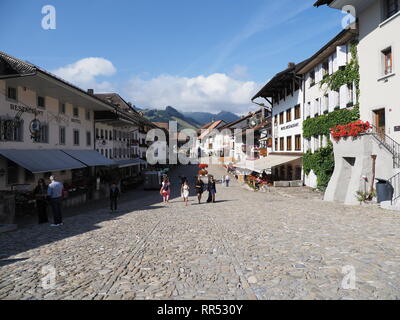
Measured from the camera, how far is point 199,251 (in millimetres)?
7746

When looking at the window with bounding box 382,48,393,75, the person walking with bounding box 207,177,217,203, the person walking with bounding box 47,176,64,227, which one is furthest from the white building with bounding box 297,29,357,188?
the person walking with bounding box 47,176,64,227

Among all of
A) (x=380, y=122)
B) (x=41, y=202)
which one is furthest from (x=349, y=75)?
(x=41, y=202)

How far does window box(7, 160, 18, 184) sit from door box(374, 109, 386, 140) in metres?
19.4

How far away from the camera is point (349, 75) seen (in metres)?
19.0

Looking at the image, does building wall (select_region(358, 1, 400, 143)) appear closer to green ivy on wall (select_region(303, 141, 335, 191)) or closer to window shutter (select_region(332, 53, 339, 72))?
window shutter (select_region(332, 53, 339, 72))

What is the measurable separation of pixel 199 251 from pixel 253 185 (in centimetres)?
2361

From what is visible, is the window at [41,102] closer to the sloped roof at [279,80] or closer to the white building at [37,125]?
the white building at [37,125]

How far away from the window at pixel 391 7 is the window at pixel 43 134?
21.2 m

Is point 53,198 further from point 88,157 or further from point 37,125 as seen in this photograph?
point 88,157

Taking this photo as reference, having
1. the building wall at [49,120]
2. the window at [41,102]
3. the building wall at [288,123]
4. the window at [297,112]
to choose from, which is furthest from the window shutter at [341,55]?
the window at [41,102]

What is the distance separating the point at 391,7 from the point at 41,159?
2023cm

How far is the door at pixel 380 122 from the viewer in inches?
623

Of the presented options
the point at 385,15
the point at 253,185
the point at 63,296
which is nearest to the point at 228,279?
the point at 63,296

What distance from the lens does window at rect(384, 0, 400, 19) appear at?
48.5 feet
